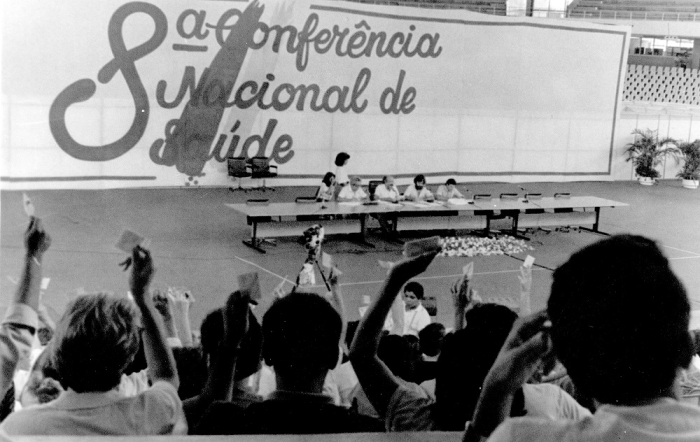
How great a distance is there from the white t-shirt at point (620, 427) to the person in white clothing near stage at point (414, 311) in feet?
5.78

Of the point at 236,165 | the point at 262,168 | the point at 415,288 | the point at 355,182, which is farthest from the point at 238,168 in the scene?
the point at 415,288

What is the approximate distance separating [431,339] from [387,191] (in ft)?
4.05

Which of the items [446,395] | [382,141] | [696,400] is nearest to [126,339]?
[446,395]

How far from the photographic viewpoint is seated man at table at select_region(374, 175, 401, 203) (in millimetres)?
3524

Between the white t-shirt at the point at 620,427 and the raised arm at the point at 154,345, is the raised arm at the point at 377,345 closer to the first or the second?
the raised arm at the point at 154,345

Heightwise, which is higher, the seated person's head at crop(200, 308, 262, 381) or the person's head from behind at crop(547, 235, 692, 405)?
the person's head from behind at crop(547, 235, 692, 405)

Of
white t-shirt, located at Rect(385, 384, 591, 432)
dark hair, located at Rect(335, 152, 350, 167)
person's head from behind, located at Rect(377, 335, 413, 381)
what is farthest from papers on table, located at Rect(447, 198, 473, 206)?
white t-shirt, located at Rect(385, 384, 591, 432)

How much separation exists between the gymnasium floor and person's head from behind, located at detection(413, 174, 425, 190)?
208 mm

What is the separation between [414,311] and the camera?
3.21 metres

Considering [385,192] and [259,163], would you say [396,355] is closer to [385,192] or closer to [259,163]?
[259,163]

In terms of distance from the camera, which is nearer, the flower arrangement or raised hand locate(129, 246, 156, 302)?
raised hand locate(129, 246, 156, 302)

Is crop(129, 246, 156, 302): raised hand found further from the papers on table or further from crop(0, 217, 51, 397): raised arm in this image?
the papers on table

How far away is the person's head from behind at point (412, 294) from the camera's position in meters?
3.15

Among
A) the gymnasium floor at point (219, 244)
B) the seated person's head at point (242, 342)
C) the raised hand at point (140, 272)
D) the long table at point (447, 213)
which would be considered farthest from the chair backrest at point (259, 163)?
the seated person's head at point (242, 342)
